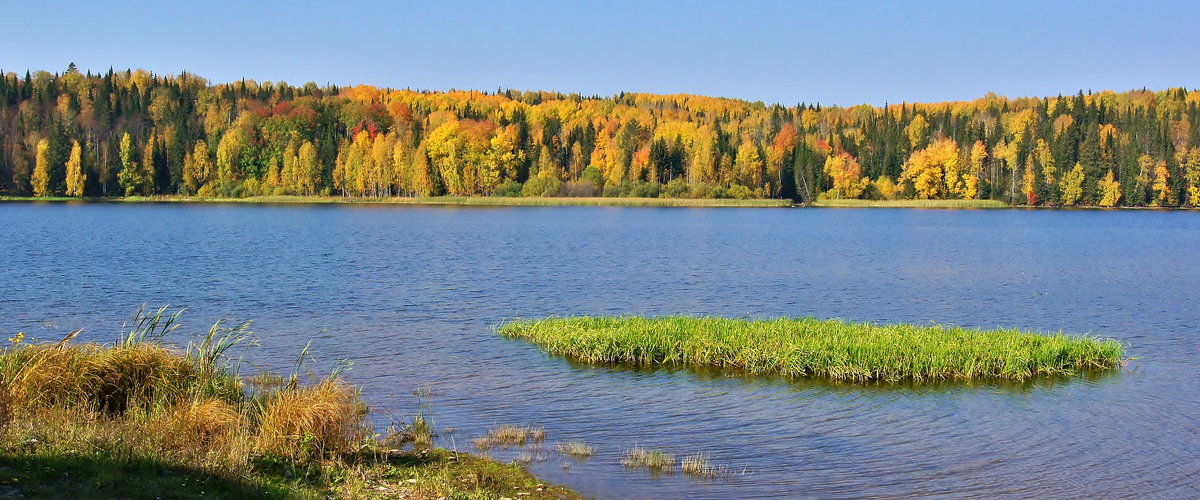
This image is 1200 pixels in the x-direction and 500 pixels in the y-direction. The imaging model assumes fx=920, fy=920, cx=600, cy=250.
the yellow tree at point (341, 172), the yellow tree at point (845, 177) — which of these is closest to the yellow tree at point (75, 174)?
the yellow tree at point (341, 172)

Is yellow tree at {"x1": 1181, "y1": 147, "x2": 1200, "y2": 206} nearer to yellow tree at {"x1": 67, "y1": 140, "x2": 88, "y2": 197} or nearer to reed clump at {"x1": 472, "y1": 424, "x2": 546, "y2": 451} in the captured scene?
reed clump at {"x1": 472, "y1": 424, "x2": 546, "y2": 451}

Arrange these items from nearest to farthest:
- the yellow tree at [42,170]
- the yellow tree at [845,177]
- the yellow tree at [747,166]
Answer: the yellow tree at [42,170] < the yellow tree at [747,166] < the yellow tree at [845,177]

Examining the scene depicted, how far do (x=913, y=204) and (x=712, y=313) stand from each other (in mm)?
116465

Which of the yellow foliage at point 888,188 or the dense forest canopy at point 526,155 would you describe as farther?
the yellow foliage at point 888,188

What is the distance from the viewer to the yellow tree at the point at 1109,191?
140 meters

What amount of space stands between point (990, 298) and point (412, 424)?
23.9 m

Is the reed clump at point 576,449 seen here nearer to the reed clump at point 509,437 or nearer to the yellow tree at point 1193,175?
the reed clump at point 509,437

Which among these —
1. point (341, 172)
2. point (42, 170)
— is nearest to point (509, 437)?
point (341, 172)

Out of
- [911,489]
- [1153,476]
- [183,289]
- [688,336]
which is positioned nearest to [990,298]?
[688,336]

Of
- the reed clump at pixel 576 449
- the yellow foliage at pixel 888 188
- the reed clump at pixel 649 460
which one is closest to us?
the reed clump at pixel 649 460

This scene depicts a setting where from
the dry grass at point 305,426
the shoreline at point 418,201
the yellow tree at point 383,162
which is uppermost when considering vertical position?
the yellow tree at point 383,162

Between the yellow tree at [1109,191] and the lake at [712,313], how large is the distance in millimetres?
90216

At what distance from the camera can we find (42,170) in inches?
5084

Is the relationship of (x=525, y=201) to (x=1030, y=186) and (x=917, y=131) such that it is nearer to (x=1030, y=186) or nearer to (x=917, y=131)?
(x=1030, y=186)
